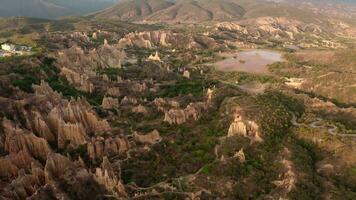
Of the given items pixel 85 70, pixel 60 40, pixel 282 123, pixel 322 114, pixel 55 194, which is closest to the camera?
pixel 55 194

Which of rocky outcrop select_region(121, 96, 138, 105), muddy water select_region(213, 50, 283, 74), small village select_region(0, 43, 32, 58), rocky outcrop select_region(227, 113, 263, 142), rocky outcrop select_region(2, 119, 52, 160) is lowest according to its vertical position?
muddy water select_region(213, 50, 283, 74)

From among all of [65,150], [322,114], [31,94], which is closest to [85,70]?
[31,94]

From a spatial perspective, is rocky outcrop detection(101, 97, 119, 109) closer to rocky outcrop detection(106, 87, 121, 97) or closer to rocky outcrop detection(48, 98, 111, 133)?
rocky outcrop detection(106, 87, 121, 97)

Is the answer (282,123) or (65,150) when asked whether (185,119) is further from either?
(65,150)

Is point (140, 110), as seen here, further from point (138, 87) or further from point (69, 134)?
point (69, 134)

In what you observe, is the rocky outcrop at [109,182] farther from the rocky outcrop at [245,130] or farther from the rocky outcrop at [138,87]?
the rocky outcrop at [138,87]

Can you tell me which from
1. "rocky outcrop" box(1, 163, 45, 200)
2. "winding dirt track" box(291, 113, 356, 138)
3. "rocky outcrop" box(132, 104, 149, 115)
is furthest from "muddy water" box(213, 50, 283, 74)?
"rocky outcrop" box(1, 163, 45, 200)

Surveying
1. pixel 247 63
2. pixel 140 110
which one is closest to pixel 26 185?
pixel 140 110
